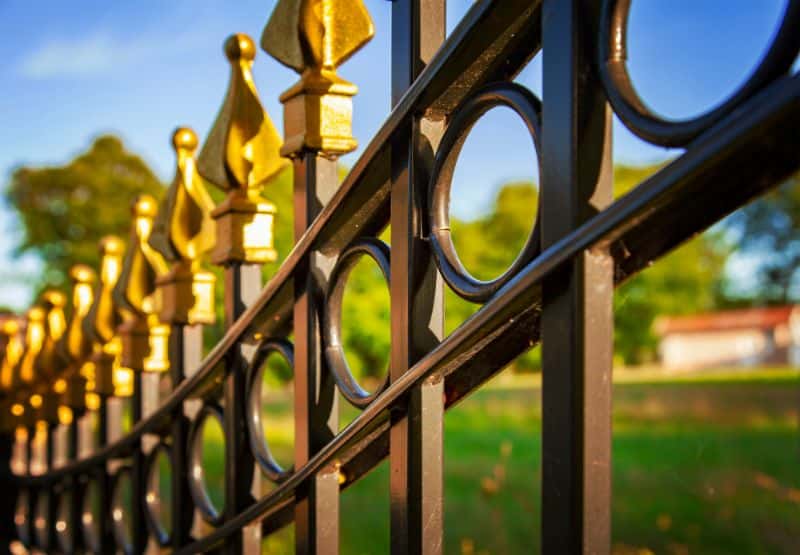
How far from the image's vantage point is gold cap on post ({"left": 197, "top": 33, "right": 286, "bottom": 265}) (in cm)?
120

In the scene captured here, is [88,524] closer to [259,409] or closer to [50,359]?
[50,359]

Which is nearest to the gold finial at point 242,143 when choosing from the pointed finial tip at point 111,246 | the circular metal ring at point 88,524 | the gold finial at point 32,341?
the pointed finial tip at point 111,246

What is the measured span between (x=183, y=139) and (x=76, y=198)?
14.4 metres

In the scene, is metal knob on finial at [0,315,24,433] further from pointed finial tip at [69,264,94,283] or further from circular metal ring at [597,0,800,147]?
circular metal ring at [597,0,800,147]

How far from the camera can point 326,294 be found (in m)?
0.94

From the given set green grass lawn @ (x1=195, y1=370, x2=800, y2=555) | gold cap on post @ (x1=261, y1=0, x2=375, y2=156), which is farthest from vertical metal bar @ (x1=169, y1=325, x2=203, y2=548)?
green grass lawn @ (x1=195, y1=370, x2=800, y2=555)

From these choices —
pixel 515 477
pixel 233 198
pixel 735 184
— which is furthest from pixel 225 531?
pixel 515 477

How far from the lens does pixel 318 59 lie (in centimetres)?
99

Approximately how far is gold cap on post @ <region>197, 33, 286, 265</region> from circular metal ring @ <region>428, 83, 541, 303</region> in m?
0.54

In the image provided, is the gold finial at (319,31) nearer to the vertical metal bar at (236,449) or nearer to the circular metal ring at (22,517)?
the vertical metal bar at (236,449)

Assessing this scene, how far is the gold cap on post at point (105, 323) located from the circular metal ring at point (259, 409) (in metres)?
0.74

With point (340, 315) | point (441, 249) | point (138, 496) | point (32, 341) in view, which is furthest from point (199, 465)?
point (32, 341)

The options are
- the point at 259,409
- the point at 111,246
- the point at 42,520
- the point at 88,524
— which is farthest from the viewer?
the point at 42,520

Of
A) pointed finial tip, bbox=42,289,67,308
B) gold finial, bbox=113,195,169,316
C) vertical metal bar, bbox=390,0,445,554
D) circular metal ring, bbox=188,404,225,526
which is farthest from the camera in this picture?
pointed finial tip, bbox=42,289,67,308
